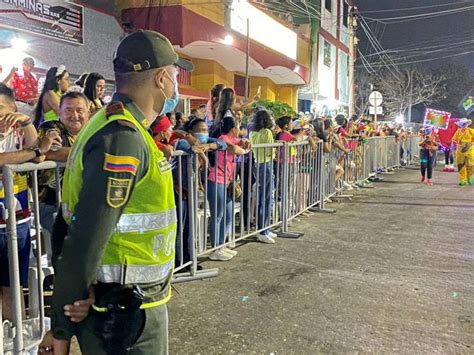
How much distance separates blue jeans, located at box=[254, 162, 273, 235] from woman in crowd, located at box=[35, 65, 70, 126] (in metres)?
2.83

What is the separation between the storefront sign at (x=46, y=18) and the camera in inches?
376

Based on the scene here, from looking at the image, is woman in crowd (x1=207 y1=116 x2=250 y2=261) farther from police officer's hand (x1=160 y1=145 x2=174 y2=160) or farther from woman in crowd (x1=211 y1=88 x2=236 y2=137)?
police officer's hand (x1=160 y1=145 x2=174 y2=160)

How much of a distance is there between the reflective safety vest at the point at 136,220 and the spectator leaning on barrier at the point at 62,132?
77.8 inches

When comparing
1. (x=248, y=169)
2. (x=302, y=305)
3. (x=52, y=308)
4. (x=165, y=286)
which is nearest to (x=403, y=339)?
(x=302, y=305)

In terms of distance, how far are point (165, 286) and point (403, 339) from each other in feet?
8.25

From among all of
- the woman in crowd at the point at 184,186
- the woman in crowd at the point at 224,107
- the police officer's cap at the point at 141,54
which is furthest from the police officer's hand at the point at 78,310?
the woman in crowd at the point at 224,107

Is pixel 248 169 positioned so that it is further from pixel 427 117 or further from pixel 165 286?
pixel 427 117

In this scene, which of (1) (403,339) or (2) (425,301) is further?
(2) (425,301)

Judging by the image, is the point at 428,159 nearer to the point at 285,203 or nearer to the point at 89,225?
the point at 285,203

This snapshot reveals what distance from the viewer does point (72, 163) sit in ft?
5.96

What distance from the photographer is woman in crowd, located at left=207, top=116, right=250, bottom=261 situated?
5770 mm

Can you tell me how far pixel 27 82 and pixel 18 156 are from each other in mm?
7543

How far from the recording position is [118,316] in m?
1.74

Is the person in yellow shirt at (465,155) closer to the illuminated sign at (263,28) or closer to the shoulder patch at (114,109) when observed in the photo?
the illuminated sign at (263,28)
